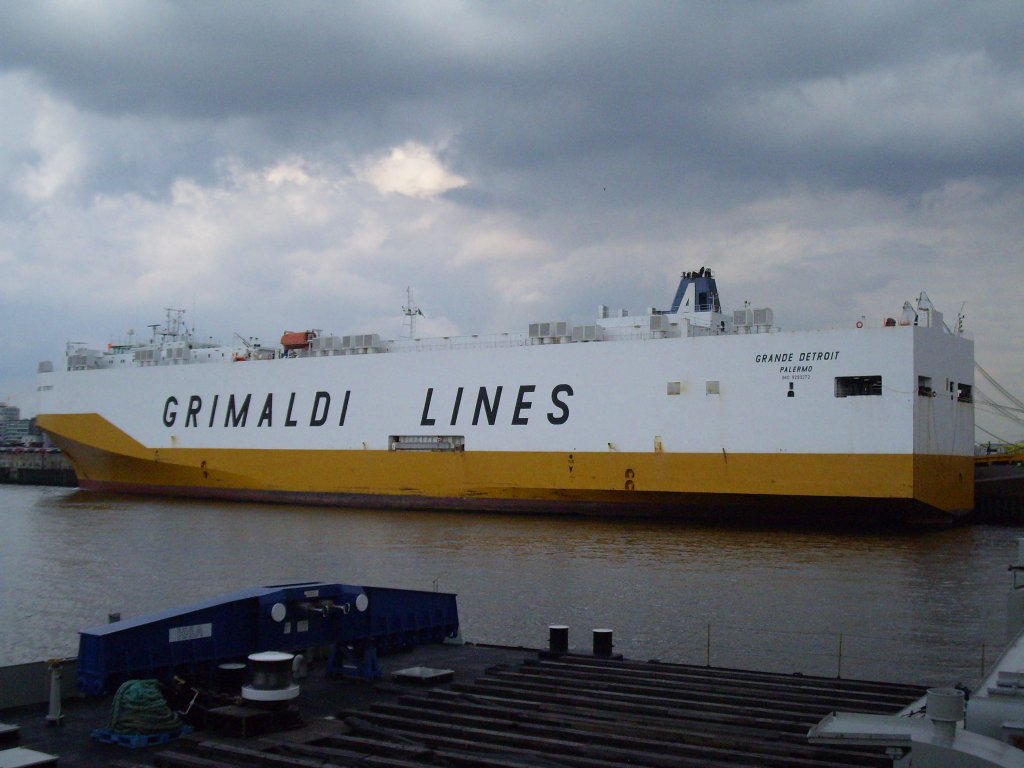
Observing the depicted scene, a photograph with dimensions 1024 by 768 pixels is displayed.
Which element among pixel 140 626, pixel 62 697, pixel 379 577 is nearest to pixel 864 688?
pixel 140 626

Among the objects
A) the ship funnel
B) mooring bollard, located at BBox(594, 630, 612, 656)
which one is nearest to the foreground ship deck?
mooring bollard, located at BBox(594, 630, 612, 656)

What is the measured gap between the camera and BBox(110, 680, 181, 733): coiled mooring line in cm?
564

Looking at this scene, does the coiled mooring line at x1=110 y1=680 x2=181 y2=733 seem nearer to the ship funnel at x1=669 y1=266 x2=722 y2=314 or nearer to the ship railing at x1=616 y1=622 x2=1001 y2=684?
the ship railing at x1=616 y1=622 x2=1001 y2=684

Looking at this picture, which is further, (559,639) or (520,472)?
(520,472)

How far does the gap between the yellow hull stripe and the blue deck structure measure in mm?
14764

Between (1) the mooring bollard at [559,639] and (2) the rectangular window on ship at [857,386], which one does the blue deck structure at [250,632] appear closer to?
(1) the mooring bollard at [559,639]

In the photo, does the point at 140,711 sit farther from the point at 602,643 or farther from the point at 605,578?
the point at 605,578

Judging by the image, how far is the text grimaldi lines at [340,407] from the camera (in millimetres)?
25141

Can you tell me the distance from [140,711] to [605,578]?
32.1 feet

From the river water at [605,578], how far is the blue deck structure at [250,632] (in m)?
2.81

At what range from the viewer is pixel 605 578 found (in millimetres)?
14734

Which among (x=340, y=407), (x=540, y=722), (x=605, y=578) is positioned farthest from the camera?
(x=340, y=407)

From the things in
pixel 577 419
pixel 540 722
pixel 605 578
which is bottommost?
pixel 605 578

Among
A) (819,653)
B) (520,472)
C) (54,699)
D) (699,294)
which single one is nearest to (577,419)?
(520,472)
